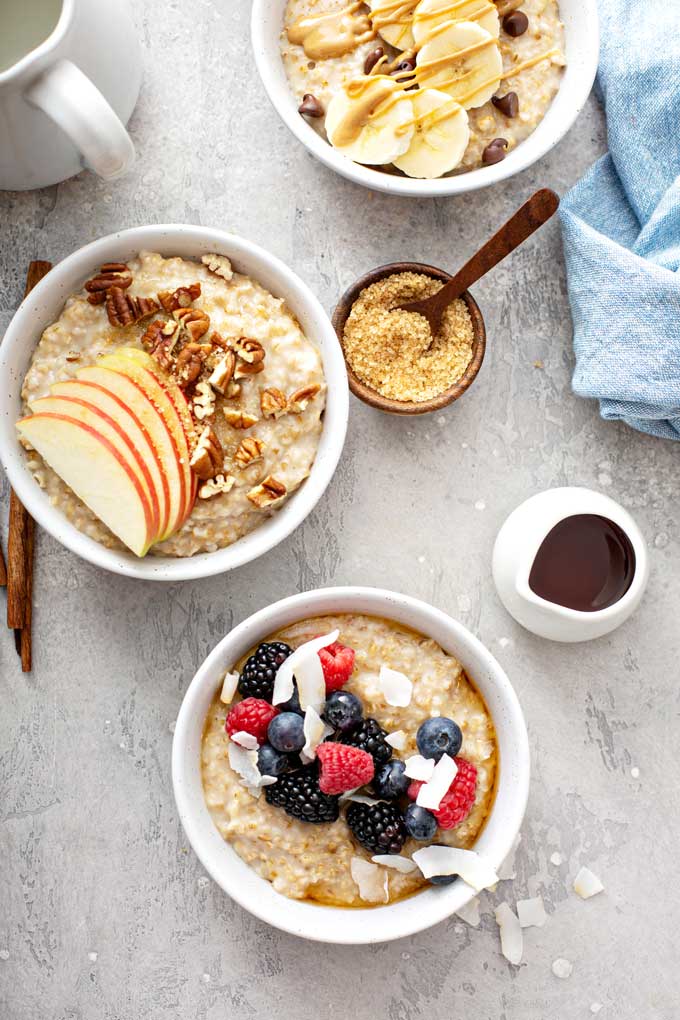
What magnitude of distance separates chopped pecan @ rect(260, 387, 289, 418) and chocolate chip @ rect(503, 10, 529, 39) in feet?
2.77

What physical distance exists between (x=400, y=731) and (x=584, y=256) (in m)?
0.99

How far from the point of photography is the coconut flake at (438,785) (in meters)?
1.63

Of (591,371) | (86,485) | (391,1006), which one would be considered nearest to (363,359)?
(591,371)

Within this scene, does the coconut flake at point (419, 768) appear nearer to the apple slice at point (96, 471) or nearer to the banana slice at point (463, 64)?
the apple slice at point (96, 471)

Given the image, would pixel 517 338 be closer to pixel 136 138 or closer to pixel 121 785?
pixel 136 138

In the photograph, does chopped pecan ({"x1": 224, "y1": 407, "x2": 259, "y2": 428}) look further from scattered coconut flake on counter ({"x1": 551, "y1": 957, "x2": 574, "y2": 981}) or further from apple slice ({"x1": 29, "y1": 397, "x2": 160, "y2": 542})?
scattered coconut flake on counter ({"x1": 551, "y1": 957, "x2": 574, "y2": 981})

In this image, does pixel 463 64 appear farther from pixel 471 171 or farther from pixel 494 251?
pixel 494 251

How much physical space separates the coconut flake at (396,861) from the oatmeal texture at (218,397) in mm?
640

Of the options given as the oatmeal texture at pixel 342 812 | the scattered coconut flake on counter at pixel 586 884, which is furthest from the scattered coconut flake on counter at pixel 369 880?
the scattered coconut flake on counter at pixel 586 884

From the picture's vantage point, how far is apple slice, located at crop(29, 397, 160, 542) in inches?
63.4

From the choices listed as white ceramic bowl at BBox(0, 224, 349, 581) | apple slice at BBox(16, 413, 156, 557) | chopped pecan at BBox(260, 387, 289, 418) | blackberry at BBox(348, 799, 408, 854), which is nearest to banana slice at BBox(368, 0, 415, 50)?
white ceramic bowl at BBox(0, 224, 349, 581)

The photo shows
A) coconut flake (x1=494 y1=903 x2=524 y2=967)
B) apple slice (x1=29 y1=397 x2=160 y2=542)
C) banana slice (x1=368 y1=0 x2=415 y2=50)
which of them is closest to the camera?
apple slice (x1=29 y1=397 x2=160 y2=542)

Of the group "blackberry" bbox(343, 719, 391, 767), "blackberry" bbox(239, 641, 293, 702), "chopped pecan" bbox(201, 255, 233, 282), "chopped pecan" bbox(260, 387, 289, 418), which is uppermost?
"chopped pecan" bbox(201, 255, 233, 282)

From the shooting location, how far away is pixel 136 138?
198cm
